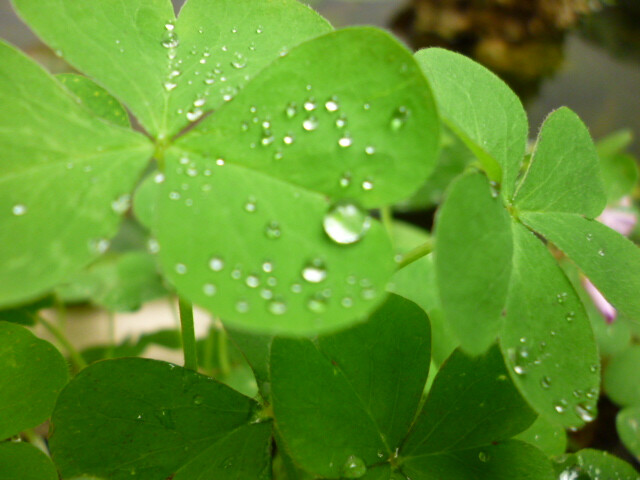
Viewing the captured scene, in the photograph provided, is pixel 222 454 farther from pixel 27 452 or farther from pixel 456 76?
pixel 456 76

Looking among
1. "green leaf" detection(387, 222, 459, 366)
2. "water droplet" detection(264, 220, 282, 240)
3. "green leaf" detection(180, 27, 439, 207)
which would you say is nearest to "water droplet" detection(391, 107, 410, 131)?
"green leaf" detection(180, 27, 439, 207)

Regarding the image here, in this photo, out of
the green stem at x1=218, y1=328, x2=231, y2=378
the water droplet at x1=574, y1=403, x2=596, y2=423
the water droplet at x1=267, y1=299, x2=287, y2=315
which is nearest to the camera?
the water droplet at x1=267, y1=299, x2=287, y2=315

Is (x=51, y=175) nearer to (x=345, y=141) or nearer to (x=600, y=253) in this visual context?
(x=345, y=141)

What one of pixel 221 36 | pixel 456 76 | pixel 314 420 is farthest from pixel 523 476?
pixel 221 36

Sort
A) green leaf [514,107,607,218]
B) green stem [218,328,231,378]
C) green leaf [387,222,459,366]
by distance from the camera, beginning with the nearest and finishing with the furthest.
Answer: green leaf [514,107,607,218]
green leaf [387,222,459,366]
green stem [218,328,231,378]

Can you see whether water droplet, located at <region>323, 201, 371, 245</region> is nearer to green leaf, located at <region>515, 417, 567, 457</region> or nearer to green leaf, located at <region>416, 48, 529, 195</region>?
green leaf, located at <region>416, 48, 529, 195</region>

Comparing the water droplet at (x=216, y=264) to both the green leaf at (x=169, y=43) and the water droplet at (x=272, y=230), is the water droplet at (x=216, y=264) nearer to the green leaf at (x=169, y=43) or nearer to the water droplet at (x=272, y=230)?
the water droplet at (x=272, y=230)

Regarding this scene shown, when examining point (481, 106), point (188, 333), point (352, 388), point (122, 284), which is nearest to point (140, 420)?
point (188, 333)
